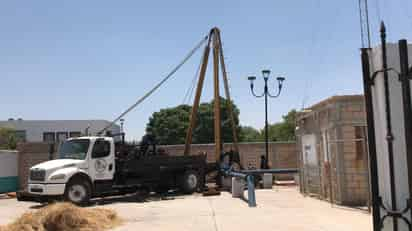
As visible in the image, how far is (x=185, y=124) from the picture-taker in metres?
54.3

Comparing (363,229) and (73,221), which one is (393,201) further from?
(73,221)

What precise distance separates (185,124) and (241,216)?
1705 inches

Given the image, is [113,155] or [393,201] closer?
[393,201]

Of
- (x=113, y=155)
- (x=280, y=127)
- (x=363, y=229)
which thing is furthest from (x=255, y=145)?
(x=280, y=127)

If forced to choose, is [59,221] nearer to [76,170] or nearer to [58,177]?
[58,177]

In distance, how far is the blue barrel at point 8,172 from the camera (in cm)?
2357

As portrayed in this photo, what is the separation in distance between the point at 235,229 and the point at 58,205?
14.3ft

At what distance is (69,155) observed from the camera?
53.5 ft

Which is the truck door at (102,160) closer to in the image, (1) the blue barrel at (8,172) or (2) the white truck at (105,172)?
(2) the white truck at (105,172)

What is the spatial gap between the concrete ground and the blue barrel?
30.0 feet

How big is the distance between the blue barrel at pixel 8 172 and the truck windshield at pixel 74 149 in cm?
920

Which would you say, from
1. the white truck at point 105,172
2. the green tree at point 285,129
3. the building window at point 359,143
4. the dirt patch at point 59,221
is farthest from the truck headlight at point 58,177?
the green tree at point 285,129

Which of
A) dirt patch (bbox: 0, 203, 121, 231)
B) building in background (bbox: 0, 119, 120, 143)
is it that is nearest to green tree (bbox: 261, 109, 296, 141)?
building in background (bbox: 0, 119, 120, 143)

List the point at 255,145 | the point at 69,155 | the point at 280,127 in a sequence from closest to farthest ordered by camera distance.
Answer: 1. the point at 69,155
2. the point at 255,145
3. the point at 280,127
